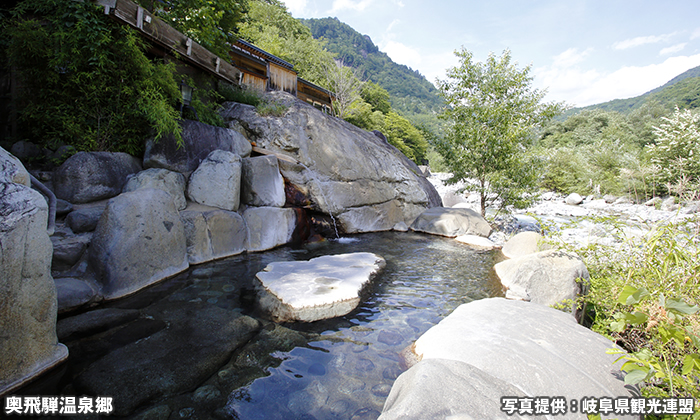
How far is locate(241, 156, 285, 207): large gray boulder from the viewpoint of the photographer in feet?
25.1

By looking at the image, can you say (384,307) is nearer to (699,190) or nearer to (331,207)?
(699,190)

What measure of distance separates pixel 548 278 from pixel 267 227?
5823 millimetres

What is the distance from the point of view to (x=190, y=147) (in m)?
7.02

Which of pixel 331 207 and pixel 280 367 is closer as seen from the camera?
pixel 280 367

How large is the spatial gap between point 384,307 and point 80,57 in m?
6.77

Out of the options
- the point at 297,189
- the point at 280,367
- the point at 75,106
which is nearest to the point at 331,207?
the point at 297,189

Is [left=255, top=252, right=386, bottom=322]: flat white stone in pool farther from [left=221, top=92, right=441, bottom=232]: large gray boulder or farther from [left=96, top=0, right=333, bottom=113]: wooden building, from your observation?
[left=96, top=0, right=333, bottom=113]: wooden building

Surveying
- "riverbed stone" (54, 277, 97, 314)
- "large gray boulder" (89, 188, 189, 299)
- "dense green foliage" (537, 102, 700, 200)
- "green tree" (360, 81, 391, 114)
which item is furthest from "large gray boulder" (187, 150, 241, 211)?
"green tree" (360, 81, 391, 114)

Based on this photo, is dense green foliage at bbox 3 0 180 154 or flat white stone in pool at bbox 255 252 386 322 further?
dense green foliage at bbox 3 0 180 154

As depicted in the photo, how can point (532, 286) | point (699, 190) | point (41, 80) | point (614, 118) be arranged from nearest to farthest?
point (699, 190), point (532, 286), point (41, 80), point (614, 118)

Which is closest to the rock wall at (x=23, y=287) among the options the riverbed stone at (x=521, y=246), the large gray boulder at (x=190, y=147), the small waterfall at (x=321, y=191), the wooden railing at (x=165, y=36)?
the large gray boulder at (x=190, y=147)

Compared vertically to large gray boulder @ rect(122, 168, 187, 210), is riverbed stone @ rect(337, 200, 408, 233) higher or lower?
lower

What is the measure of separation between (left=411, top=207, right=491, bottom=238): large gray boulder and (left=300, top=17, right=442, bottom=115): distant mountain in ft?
246

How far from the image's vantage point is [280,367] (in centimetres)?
286
